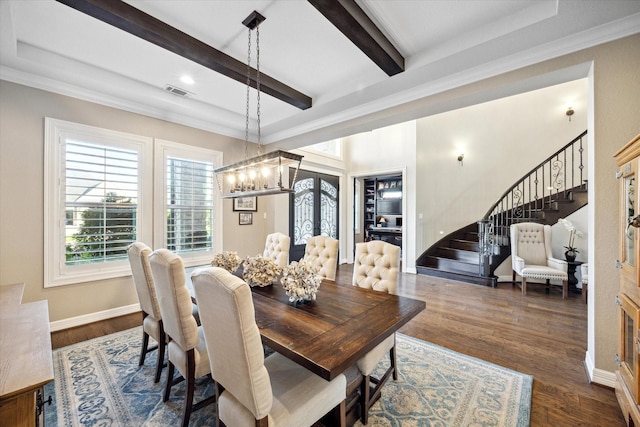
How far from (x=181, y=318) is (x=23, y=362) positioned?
24.9 inches

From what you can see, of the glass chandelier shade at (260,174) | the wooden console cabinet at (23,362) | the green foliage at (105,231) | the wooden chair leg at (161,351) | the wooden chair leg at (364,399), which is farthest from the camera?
the green foliage at (105,231)

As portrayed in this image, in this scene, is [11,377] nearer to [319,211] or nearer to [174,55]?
[174,55]

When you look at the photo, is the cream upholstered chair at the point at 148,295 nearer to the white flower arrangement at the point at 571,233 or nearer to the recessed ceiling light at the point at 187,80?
the recessed ceiling light at the point at 187,80

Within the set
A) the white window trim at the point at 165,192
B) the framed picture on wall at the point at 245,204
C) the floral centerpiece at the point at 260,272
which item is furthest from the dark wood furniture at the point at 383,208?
the floral centerpiece at the point at 260,272

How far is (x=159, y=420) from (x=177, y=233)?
2661 millimetres

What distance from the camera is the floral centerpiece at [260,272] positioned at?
86.9 inches

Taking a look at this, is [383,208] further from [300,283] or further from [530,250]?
[300,283]

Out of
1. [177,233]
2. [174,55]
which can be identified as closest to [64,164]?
[177,233]

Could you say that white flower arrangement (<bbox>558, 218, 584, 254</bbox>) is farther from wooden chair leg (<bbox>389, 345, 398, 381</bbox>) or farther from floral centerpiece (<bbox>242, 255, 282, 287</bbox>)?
floral centerpiece (<bbox>242, 255, 282, 287</bbox>)

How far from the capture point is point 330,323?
1.56 m

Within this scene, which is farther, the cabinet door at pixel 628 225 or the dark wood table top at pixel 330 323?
the cabinet door at pixel 628 225

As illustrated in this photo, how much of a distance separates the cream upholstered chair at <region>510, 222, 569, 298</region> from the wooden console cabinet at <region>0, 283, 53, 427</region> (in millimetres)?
5523

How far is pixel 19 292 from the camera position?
2.18m

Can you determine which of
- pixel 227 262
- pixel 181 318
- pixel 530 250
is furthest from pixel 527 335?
pixel 181 318
